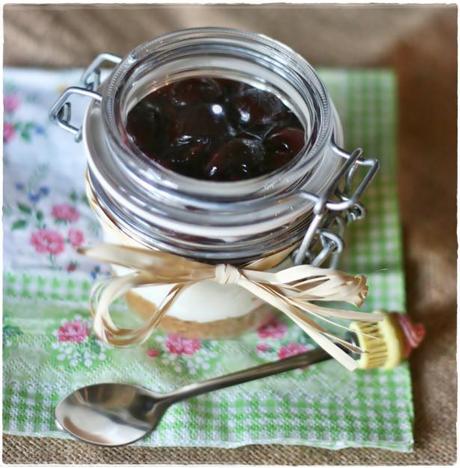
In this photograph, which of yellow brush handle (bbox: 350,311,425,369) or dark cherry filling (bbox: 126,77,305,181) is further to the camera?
yellow brush handle (bbox: 350,311,425,369)

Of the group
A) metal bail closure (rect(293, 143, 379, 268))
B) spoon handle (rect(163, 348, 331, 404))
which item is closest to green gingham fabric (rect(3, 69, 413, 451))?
spoon handle (rect(163, 348, 331, 404))

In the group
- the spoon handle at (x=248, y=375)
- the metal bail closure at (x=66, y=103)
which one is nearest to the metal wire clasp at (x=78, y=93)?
the metal bail closure at (x=66, y=103)

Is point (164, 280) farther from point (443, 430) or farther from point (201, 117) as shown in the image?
point (443, 430)

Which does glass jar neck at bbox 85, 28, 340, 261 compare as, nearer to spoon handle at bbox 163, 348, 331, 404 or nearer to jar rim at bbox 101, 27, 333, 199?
jar rim at bbox 101, 27, 333, 199

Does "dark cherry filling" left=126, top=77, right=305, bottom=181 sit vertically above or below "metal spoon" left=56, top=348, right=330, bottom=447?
above

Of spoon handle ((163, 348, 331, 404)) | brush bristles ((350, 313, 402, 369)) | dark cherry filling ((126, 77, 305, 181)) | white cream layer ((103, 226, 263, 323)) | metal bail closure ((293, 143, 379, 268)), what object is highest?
dark cherry filling ((126, 77, 305, 181))

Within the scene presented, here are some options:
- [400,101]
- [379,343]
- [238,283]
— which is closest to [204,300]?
[238,283]

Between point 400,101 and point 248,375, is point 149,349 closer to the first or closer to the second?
point 248,375
